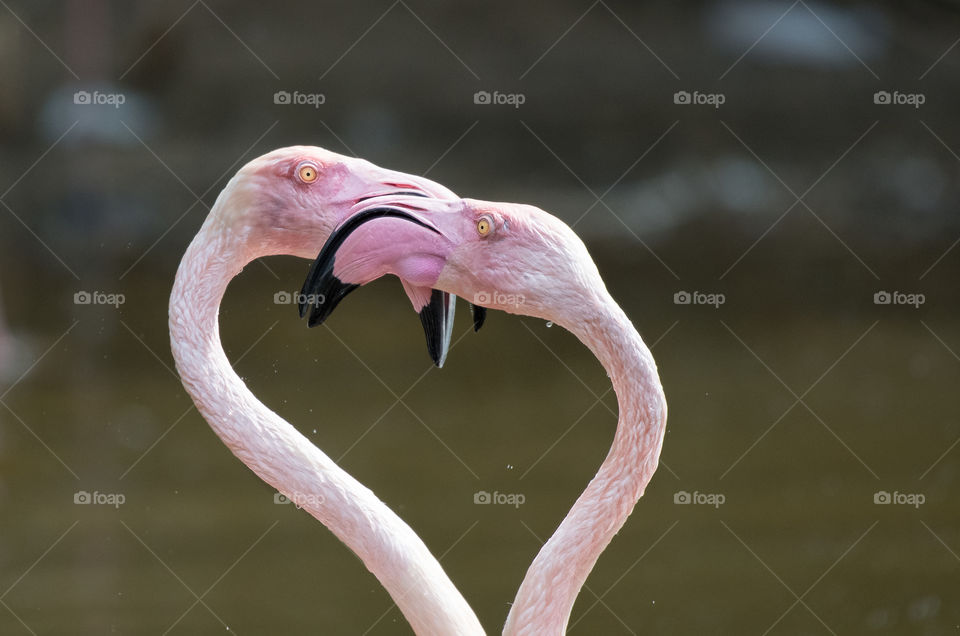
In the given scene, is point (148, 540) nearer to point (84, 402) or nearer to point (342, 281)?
point (84, 402)

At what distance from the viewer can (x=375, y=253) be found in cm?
170

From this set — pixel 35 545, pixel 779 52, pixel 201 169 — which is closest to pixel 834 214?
pixel 779 52

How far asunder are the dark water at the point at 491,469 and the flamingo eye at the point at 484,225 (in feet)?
9.20

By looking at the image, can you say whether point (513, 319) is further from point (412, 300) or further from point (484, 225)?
point (484, 225)

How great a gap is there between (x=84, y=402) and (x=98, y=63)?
239 cm

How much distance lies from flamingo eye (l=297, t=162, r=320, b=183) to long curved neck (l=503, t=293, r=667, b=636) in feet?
1.73

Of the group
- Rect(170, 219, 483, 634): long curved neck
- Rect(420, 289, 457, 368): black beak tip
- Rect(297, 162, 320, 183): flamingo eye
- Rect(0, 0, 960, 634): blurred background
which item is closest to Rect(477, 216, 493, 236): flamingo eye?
Rect(420, 289, 457, 368): black beak tip

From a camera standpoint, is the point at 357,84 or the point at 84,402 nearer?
the point at 84,402

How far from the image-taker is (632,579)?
4.58 m

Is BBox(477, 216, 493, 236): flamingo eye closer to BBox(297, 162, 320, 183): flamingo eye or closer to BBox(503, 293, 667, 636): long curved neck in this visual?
BBox(503, 293, 667, 636): long curved neck

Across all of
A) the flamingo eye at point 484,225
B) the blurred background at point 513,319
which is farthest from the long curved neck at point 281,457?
the blurred background at point 513,319

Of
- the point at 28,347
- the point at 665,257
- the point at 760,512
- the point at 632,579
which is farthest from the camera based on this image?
the point at 665,257

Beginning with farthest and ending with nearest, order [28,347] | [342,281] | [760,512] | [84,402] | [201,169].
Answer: [201,169]
[28,347]
[84,402]
[760,512]
[342,281]

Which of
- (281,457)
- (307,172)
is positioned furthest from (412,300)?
(281,457)
